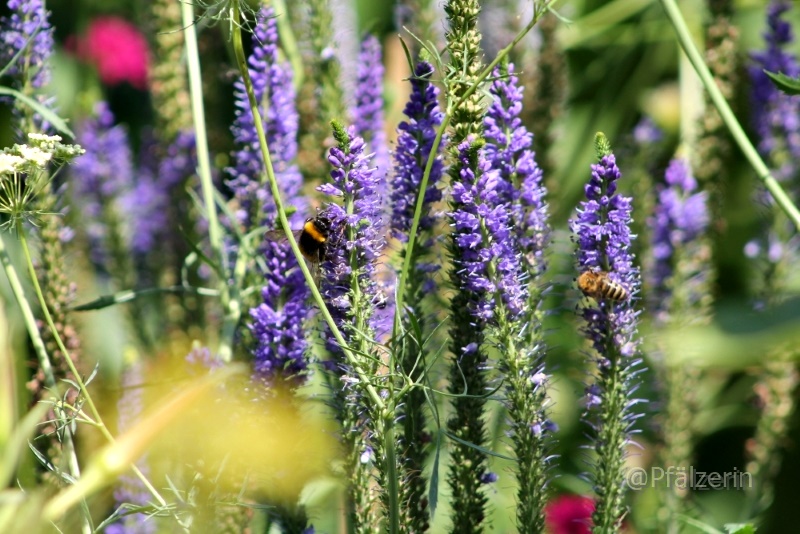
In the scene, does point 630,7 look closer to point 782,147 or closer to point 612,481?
point 782,147

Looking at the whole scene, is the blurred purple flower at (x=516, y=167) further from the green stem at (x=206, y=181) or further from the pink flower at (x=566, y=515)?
the pink flower at (x=566, y=515)

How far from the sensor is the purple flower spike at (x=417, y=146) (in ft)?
3.48

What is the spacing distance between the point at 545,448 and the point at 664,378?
1.90 feet

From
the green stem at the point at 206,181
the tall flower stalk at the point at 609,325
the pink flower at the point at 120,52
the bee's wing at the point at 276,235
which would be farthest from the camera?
the pink flower at the point at 120,52

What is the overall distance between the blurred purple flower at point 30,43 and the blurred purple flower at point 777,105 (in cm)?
118

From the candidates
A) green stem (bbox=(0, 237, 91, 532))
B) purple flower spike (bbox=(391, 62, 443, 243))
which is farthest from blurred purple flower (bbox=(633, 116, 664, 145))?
green stem (bbox=(0, 237, 91, 532))

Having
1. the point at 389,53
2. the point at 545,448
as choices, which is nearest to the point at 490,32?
the point at 389,53

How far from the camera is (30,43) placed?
1.25 meters

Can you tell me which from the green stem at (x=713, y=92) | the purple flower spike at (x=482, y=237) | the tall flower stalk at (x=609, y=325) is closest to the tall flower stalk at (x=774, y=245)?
the green stem at (x=713, y=92)

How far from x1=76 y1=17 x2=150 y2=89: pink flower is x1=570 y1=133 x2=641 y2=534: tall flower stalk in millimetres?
1829

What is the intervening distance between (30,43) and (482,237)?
683 mm

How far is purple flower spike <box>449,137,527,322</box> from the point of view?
976 mm

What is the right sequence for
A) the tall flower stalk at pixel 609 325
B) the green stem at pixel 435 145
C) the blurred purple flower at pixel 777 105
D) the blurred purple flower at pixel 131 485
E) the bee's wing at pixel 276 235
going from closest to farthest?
the green stem at pixel 435 145, the tall flower stalk at pixel 609 325, the bee's wing at pixel 276 235, the blurred purple flower at pixel 131 485, the blurred purple flower at pixel 777 105

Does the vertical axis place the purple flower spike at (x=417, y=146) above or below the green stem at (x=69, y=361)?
above
